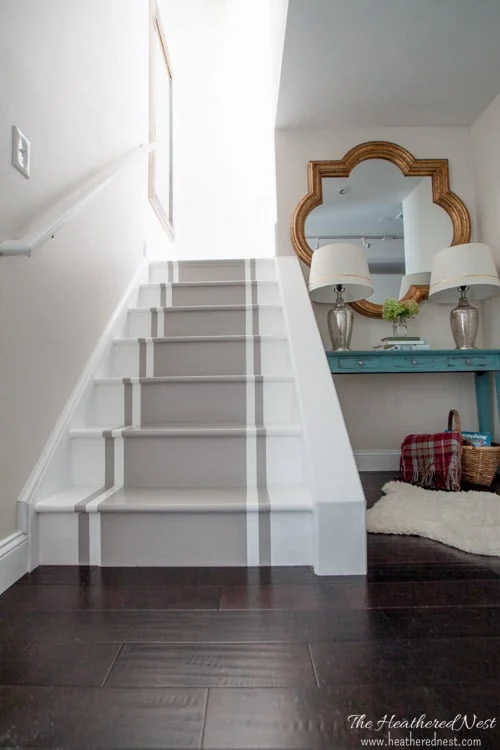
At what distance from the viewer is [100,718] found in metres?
0.63

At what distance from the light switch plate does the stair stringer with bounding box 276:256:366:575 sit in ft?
3.45

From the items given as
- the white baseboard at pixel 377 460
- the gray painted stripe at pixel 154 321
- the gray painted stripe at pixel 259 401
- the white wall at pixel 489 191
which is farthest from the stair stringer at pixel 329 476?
the white wall at pixel 489 191

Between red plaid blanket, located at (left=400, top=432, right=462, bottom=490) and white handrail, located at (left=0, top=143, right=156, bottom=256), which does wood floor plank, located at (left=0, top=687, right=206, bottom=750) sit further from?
red plaid blanket, located at (left=400, top=432, right=462, bottom=490)

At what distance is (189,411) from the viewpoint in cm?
167

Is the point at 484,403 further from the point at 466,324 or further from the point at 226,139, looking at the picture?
the point at 226,139

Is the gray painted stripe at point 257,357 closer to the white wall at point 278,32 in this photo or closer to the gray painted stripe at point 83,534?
the gray painted stripe at point 83,534

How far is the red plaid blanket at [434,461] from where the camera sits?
193cm

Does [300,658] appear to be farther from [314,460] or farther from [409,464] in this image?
[409,464]

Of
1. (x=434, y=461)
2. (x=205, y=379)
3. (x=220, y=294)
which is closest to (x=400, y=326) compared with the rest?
(x=434, y=461)

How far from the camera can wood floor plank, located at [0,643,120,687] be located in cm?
71

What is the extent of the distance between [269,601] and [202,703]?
319mm

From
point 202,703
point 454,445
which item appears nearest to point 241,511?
point 202,703

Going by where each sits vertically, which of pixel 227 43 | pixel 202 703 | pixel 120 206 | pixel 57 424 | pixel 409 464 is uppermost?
pixel 227 43

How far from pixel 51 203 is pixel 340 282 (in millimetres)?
1526
